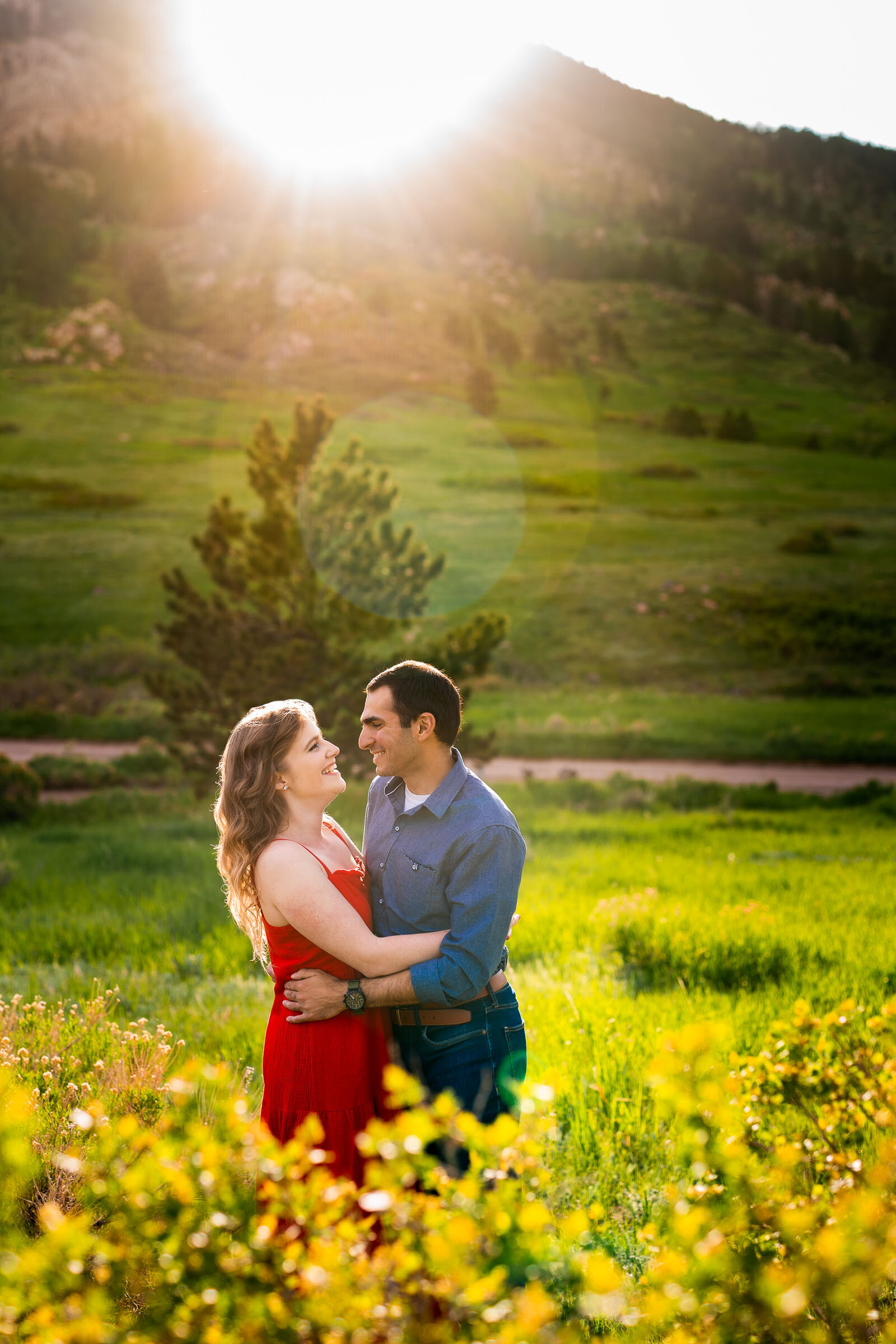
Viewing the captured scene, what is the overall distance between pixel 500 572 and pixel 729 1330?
135 ft

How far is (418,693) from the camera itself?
3.14 m

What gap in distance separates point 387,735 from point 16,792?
14155mm

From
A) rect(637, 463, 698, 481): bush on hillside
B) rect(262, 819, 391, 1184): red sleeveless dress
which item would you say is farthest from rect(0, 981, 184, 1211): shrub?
rect(637, 463, 698, 481): bush on hillside

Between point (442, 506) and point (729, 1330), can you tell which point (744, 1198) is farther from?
→ point (442, 506)

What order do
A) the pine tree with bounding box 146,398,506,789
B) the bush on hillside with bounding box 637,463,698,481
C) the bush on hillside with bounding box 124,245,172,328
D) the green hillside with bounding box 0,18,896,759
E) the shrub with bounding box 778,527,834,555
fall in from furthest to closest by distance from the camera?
1. the bush on hillside with bounding box 124,245,172,328
2. the bush on hillside with bounding box 637,463,698,481
3. the shrub with bounding box 778,527,834,555
4. the green hillside with bounding box 0,18,896,759
5. the pine tree with bounding box 146,398,506,789

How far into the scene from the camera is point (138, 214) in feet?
395

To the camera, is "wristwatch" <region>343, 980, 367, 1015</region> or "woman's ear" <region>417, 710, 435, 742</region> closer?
"wristwatch" <region>343, 980, 367, 1015</region>

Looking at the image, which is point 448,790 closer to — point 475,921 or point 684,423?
point 475,921

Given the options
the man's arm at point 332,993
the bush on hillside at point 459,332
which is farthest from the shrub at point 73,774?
the bush on hillside at point 459,332

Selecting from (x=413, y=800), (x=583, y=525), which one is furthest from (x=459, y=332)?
(x=413, y=800)

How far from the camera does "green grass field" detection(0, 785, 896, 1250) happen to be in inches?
184

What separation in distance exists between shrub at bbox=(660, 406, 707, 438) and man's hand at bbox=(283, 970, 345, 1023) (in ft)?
245

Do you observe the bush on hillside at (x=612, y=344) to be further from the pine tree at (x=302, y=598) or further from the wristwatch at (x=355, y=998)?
the wristwatch at (x=355, y=998)

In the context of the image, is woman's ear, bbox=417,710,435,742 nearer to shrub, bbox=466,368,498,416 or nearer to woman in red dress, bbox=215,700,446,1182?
woman in red dress, bbox=215,700,446,1182
